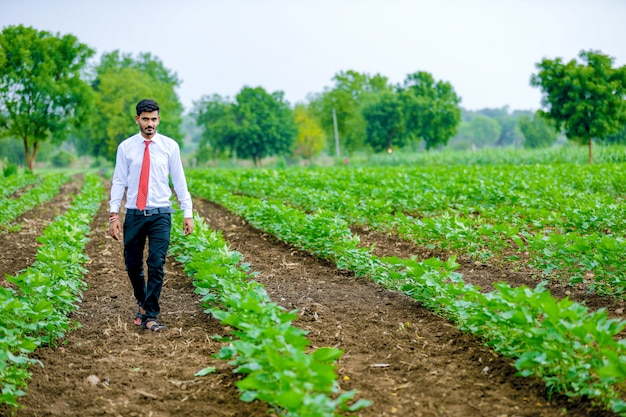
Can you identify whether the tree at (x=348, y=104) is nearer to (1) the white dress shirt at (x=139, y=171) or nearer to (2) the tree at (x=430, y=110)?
(2) the tree at (x=430, y=110)

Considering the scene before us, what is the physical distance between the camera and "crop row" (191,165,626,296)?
5.88m

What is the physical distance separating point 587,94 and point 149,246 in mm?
27696

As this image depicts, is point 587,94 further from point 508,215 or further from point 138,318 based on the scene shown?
point 138,318

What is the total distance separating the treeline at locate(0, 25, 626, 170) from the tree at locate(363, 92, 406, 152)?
0.10m

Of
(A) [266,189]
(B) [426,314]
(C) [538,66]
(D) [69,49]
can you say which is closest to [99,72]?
(D) [69,49]

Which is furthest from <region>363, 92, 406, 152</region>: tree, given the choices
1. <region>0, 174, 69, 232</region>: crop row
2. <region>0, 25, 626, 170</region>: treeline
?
<region>0, 174, 69, 232</region>: crop row

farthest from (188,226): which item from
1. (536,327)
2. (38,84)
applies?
(38,84)

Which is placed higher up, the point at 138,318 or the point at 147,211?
the point at 147,211

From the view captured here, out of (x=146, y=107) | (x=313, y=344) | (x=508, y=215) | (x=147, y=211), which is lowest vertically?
(x=313, y=344)

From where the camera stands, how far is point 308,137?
7688 cm

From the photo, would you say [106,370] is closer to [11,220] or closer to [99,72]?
[11,220]

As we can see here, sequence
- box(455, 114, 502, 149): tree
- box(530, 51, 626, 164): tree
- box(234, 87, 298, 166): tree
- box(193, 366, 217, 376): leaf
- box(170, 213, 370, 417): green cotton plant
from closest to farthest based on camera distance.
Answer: box(170, 213, 370, 417): green cotton plant
box(193, 366, 217, 376): leaf
box(530, 51, 626, 164): tree
box(234, 87, 298, 166): tree
box(455, 114, 502, 149): tree

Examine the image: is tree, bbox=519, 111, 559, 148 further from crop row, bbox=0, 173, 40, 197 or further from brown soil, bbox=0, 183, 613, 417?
brown soil, bbox=0, 183, 613, 417

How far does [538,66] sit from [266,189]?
64.0 ft
